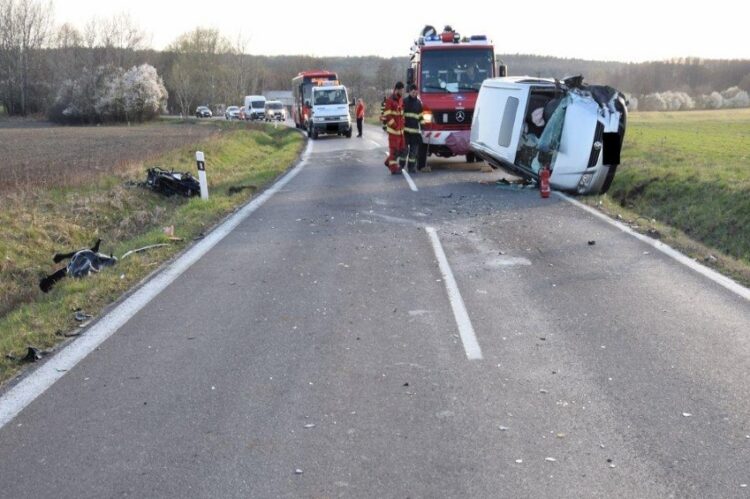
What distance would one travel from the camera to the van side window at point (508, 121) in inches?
594

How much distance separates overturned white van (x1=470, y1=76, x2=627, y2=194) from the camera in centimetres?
1363

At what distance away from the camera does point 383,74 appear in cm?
8175

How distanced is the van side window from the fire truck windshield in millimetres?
3500

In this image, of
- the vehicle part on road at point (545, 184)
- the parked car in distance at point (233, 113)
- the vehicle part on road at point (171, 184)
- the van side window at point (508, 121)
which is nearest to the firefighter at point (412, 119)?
the van side window at point (508, 121)

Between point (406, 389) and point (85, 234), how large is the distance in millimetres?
10762

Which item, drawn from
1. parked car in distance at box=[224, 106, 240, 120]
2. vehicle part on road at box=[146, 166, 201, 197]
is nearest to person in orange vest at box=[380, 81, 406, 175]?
vehicle part on road at box=[146, 166, 201, 197]

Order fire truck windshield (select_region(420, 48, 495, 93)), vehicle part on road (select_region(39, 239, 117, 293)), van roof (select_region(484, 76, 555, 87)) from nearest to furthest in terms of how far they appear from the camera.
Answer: vehicle part on road (select_region(39, 239, 117, 293)) → van roof (select_region(484, 76, 555, 87)) → fire truck windshield (select_region(420, 48, 495, 93))

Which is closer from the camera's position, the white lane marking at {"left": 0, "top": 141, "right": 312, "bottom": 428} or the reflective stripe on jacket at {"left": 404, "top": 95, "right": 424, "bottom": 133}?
the white lane marking at {"left": 0, "top": 141, "right": 312, "bottom": 428}

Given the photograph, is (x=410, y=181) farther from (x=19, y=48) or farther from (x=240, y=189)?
(x=19, y=48)

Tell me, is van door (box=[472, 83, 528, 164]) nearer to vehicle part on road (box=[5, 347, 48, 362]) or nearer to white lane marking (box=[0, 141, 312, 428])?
white lane marking (box=[0, 141, 312, 428])

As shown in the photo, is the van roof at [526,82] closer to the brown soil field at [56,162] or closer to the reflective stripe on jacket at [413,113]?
the reflective stripe on jacket at [413,113]

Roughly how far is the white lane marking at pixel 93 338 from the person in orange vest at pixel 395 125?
7870 millimetres

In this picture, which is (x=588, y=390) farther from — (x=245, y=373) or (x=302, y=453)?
(x=245, y=373)

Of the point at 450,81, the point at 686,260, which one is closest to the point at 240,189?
the point at 450,81
